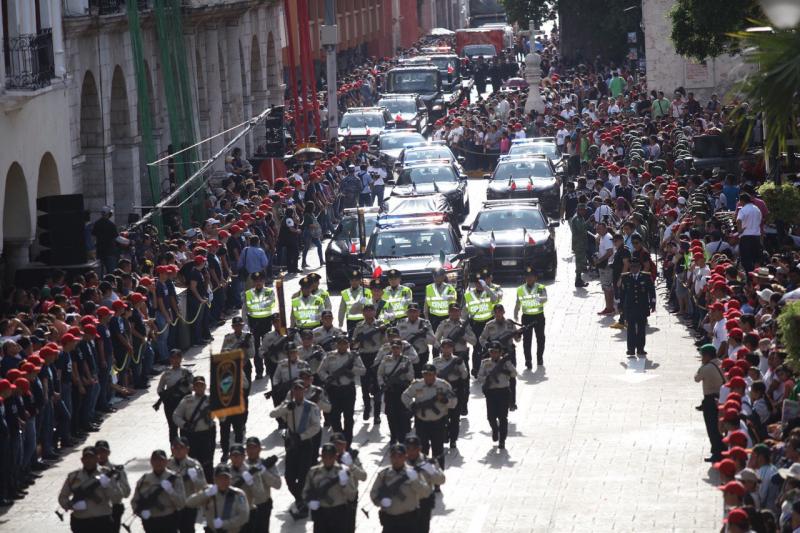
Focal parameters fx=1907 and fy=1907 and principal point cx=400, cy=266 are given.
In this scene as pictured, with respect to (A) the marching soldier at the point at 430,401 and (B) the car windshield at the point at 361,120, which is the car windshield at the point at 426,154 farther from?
(A) the marching soldier at the point at 430,401

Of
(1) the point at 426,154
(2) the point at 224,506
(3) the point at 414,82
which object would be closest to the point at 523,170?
(1) the point at 426,154

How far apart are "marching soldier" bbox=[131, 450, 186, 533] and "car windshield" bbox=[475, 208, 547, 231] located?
691 inches

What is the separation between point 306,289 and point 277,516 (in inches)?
258

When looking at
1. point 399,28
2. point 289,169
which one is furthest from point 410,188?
point 399,28

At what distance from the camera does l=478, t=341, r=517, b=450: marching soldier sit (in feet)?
71.2

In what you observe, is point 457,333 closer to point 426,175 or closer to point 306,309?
point 306,309

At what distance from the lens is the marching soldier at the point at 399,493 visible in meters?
17.0

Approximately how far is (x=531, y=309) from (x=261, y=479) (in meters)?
9.68

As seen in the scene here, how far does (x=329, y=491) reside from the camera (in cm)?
1717

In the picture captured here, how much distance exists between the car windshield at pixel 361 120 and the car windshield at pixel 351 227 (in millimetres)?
17547

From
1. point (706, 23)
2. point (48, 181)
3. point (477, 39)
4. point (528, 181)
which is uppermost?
point (706, 23)

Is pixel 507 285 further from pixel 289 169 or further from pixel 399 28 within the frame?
pixel 399 28

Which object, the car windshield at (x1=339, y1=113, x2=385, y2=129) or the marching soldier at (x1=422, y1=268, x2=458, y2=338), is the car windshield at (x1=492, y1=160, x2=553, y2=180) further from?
the marching soldier at (x1=422, y1=268, x2=458, y2=338)

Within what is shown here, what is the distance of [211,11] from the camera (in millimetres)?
46562
